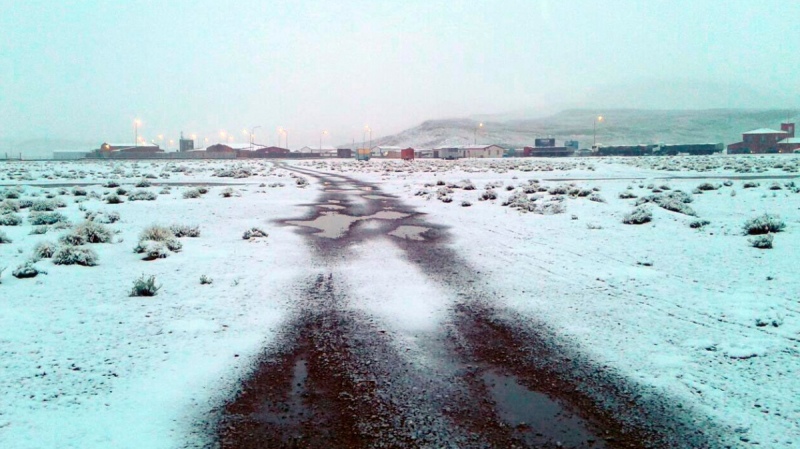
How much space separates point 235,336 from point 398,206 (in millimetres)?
15758

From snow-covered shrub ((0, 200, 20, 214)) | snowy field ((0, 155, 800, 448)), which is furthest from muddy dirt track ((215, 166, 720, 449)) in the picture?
snow-covered shrub ((0, 200, 20, 214))

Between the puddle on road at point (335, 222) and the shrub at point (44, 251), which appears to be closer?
the shrub at point (44, 251)

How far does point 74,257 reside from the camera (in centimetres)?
914

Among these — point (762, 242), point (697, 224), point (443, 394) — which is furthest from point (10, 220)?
point (697, 224)

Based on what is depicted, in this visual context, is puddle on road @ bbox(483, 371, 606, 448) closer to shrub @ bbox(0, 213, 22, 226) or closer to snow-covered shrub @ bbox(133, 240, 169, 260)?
snow-covered shrub @ bbox(133, 240, 169, 260)

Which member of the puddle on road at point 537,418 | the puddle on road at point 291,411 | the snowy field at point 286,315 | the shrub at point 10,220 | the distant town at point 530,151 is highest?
the distant town at point 530,151

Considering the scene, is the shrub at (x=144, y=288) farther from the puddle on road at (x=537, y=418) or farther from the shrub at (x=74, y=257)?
the puddle on road at (x=537, y=418)

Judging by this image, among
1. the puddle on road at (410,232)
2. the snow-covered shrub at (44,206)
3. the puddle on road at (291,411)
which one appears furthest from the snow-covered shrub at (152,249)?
the snow-covered shrub at (44,206)

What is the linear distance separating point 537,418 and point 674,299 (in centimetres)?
459

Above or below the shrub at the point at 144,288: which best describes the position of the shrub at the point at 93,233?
above

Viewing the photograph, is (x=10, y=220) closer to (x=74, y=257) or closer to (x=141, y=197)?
(x=74, y=257)

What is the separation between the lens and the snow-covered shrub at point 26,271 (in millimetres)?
8023

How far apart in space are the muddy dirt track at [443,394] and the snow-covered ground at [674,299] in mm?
504

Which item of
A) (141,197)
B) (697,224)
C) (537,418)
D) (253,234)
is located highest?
(141,197)
